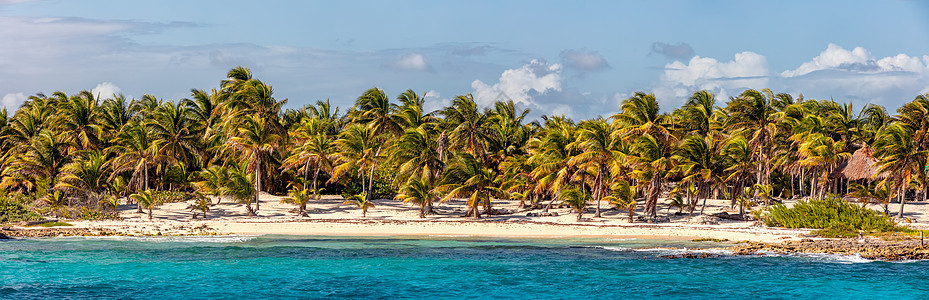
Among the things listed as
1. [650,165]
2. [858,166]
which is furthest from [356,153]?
[858,166]

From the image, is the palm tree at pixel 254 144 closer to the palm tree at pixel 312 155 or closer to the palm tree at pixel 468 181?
the palm tree at pixel 312 155

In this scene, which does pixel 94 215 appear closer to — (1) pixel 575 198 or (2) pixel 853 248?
(1) pixel 575 198

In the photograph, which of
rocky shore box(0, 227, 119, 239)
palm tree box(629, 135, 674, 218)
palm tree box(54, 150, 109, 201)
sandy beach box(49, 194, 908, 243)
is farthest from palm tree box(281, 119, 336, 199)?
palm tree box(629, 135, 674, 218)

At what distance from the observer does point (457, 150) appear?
57094mm

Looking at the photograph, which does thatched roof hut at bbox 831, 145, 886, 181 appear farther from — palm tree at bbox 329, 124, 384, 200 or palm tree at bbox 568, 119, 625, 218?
palm tree at bbox 329, 124, 384, 200

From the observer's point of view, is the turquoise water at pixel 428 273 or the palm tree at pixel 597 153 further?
the palm tree at pixel 597 153

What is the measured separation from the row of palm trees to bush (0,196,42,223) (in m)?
1.52

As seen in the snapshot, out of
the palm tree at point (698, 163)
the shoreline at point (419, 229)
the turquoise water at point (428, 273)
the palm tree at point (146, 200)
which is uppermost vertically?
the palm tree at point (698, 163)

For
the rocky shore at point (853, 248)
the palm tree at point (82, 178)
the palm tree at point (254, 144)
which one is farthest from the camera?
the palm tree at point (254, 144)

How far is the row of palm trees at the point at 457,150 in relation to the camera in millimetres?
43344

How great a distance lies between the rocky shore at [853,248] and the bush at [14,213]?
114ft

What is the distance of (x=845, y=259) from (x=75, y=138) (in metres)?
52.3

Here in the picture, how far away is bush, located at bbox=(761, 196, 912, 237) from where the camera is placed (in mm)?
36000

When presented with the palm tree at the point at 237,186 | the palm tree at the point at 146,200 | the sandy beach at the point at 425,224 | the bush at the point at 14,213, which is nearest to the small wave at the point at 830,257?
the sandy beach at the point at 425,224
